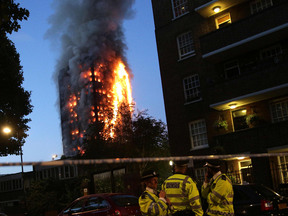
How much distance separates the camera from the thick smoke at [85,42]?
10806cm

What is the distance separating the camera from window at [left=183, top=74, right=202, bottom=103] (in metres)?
23.1

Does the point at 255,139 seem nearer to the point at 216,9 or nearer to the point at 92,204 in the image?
the point at 216,9

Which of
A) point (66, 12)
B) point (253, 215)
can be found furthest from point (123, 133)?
point (66, 12)

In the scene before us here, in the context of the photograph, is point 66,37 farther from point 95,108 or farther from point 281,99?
point 281,99

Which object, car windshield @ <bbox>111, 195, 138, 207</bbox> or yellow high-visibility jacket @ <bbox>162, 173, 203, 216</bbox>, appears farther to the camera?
car windshield @ <bbox>111, 195, 138, 207</bbox>

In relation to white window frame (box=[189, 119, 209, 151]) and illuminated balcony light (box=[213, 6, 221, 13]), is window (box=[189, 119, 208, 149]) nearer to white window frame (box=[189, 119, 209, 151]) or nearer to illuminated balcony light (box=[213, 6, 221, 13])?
white window frame (box=[189, 119, 209, 151])

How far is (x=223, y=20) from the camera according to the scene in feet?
73.8

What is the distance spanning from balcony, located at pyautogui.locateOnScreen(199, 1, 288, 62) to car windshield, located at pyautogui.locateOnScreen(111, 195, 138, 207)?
12393 mm

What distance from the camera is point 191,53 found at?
23.9 meters

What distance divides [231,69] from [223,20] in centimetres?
349

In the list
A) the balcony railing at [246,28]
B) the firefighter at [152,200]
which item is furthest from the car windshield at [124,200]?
the balcony railing at [246,28]

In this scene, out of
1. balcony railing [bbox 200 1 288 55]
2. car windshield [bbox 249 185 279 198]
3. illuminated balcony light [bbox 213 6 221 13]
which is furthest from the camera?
illuminated balcony light [bbox 213 6 221 13]

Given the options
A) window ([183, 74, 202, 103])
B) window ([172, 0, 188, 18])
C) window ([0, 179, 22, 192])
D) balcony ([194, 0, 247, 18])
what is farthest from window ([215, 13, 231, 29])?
window ([0, 179, 22, 192])

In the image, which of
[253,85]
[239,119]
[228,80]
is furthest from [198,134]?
[253,85]
